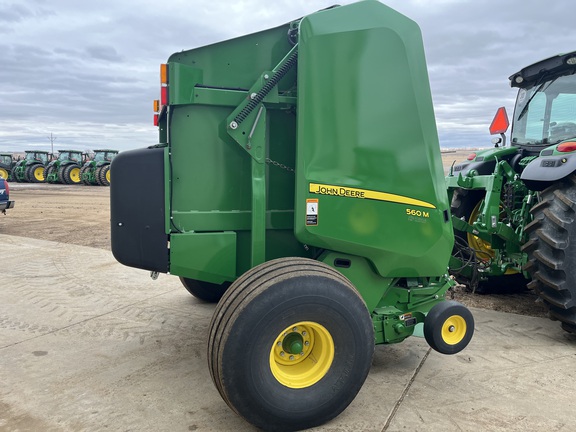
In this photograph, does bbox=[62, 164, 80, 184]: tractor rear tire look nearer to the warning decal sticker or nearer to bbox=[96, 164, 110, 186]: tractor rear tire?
bbox=[96, 164, 110, 186]: tractor rear tire

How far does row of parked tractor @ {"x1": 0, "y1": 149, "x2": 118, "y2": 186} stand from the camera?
80.4 ft

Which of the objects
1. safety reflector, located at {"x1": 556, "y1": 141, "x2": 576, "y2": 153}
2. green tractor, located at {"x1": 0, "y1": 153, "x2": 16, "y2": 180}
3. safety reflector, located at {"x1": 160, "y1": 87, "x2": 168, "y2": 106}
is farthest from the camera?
green tractor, located at {"x1": 0, "y1": 153, "x2": 16, "y2": 180}

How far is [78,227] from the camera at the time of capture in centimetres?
973

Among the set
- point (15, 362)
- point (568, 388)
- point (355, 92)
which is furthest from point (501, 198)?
point (15, 362)

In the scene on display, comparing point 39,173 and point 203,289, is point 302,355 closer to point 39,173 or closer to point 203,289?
point 203,289

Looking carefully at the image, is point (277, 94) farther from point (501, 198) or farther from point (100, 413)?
point (501, 198)

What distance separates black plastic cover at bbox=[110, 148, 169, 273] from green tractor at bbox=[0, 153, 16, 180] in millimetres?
28284

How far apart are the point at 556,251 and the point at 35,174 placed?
28.6 m

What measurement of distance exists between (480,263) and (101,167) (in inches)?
897

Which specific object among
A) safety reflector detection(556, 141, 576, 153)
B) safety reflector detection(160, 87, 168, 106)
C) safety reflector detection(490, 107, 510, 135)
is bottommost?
safety reflector detection(556, 141, 576, 153)

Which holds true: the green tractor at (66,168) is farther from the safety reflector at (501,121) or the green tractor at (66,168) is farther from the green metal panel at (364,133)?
the green metal panel at (364,133)

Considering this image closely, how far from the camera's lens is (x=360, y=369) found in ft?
8.30

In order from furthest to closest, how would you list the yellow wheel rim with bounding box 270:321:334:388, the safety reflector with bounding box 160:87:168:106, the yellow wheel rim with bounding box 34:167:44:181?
the yellow wheel rim with bounding box 34:167:44:181, the safety reflector with bounding box 160:87:168:106, the yellow wheel rim with bounding box 270:321:334:388

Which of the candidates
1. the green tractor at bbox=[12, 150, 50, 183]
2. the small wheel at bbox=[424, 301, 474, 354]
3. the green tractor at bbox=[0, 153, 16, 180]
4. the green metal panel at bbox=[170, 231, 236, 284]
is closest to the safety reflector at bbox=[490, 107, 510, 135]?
the small wheel at bbox=[424, 301, 474, 354]
